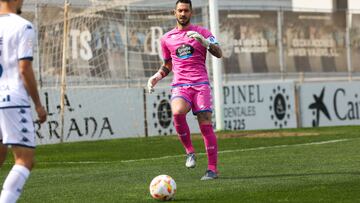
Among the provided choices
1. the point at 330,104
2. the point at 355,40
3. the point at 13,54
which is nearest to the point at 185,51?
the point at 13,54

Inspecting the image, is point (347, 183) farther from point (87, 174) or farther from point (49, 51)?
point (49, 51)

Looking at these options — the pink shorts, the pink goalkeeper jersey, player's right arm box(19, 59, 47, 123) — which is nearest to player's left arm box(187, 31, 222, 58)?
the pink goalkeeper jersey

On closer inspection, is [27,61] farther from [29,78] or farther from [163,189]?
[163,189]

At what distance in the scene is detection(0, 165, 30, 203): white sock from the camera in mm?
7898

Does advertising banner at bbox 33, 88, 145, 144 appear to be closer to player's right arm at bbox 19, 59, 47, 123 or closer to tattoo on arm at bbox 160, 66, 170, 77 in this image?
tattoo on arm at bbox 160, 66, 170, 77

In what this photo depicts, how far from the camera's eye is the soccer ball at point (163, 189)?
A: 31.7ft

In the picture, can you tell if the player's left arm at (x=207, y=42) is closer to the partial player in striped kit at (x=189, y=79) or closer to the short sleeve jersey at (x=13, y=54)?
the partial player in striped kit at (x=189, y=79)

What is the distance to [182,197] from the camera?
995 cm

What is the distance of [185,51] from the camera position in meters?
12.6

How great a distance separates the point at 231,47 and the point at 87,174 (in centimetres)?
1446

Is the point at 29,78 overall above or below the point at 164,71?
above

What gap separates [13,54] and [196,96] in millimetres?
4675

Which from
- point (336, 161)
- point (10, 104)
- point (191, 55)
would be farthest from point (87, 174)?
point (10, 104)

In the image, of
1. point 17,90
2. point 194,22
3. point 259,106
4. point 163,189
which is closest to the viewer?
point 17,90
